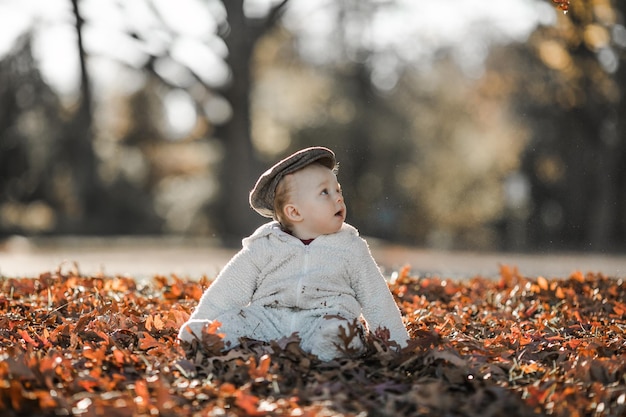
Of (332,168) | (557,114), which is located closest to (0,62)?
(557,114)

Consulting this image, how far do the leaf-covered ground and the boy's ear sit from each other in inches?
23.5

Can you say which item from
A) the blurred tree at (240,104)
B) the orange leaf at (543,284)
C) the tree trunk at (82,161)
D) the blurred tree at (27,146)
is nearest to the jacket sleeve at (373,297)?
the orange leaf at (543,284)

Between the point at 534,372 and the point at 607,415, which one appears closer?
the point at 607,415

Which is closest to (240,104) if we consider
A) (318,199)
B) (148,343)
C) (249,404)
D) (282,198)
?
(282,198)

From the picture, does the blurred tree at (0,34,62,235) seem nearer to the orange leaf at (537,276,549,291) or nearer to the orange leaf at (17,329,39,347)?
the orange leaf at (537,276,549,291)

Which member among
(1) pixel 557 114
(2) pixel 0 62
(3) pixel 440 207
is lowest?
(3) pixel 440 207

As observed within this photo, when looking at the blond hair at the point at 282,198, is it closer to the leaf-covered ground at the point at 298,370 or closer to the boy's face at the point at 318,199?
the boy's face at the point at 318,199

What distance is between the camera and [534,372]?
11.4 feet

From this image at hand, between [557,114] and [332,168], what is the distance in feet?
70.0

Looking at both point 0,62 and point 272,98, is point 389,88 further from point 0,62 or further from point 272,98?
point 0,62

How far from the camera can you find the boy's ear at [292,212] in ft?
12.6

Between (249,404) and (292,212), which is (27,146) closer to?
(292,212)

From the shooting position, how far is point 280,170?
151 inches

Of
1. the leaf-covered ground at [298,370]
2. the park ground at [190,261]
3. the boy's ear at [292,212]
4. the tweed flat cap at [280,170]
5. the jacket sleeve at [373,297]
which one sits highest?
the tweed flat cap at [280,170]
